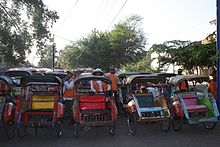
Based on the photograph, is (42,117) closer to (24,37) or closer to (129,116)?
(129,116)

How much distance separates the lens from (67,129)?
9.27m

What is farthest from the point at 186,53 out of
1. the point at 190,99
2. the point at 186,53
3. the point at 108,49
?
the point at 108,49

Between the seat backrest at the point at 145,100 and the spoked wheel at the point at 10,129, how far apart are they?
3.64 metres

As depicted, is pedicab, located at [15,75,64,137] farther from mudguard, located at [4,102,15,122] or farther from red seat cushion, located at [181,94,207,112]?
red seat cushion, located at [181,94,207,112]

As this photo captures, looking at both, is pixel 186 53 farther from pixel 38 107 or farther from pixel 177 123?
pixel 38 107

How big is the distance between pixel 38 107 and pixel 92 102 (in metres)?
1.54

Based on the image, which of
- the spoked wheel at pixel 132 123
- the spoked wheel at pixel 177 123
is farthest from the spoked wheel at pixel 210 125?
the spoked wheel at pixel 132 123

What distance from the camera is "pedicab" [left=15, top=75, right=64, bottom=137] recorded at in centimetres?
799

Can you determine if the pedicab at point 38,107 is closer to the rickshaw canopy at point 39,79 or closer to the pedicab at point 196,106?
the rickshaw canopy at point 39,79

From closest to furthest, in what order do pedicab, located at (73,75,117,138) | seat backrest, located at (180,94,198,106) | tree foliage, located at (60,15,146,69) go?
pedicab, located at (73,75,117,138) → seat backrest, located at (180,94,198,106) → tree foliage, located at (60,15,146,69)

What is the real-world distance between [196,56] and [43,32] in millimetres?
10659

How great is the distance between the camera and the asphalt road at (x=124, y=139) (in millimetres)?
7457

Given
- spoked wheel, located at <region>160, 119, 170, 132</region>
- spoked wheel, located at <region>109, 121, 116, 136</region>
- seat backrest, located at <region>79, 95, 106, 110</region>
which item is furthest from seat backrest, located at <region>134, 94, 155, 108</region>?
spoked wheel, located at <region>109, 121, 116, 136</region>

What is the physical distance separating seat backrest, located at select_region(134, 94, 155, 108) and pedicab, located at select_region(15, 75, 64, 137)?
92.1 inches
